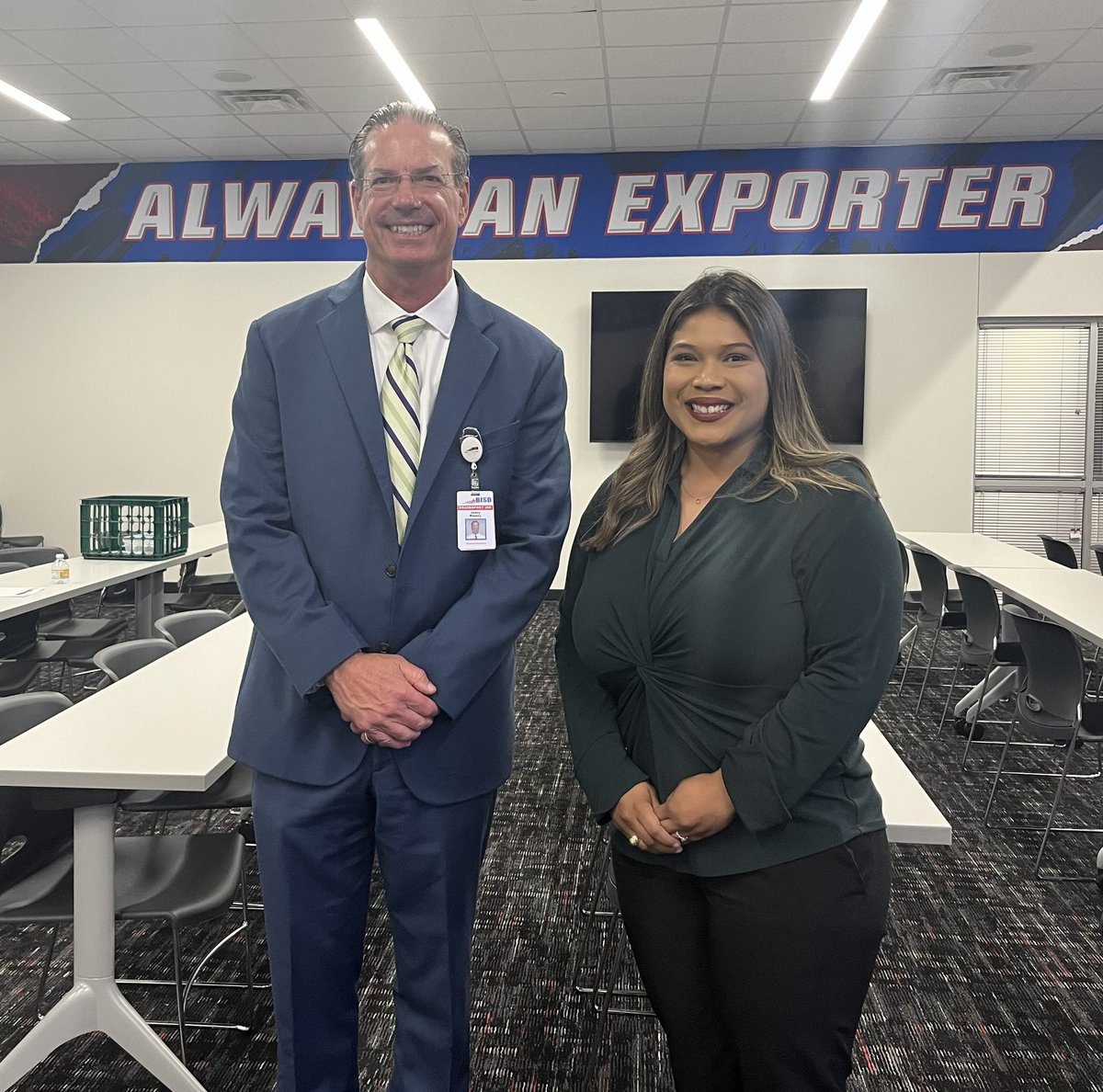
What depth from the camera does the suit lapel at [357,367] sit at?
5.20ft

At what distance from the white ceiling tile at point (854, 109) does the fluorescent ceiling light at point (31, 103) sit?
5.14 metres

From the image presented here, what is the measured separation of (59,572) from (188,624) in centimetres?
124

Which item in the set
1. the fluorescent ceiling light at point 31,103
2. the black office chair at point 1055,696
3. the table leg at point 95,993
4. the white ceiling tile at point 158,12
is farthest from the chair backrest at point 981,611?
the fluorescent ceiling light at point 31,103

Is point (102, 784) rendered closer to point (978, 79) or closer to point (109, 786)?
point (109, 786)

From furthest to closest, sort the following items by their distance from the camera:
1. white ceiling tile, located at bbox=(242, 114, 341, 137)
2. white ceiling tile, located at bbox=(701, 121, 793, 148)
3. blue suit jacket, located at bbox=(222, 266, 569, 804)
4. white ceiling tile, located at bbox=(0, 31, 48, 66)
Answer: white ceiling tile, located at bbox=(701, 121, 793, 148) → white ceiling tile, located at bbox=(242, 114, 341, 137) → white ceiling tile, located at bbox=(0, 31, 48, 66) → blue suit jacket, located at bbox=(222, 266, 569, 804)

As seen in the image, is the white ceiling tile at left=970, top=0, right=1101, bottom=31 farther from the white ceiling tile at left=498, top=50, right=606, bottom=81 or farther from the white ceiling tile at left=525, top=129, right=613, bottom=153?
the white ceiling tile at left=525, top=129, right=613, bottom=153

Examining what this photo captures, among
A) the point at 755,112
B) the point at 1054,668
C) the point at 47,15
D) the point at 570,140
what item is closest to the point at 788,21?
the point at 755,112

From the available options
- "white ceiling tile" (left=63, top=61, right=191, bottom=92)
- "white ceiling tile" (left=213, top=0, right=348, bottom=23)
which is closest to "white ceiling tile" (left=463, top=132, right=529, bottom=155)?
"white ceiling tile" (left=63, top=61, right=191, bottom=92)

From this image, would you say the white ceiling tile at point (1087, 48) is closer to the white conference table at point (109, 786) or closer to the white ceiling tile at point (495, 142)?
the white ceiling tile at point (495, 142)

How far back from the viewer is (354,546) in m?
1.59

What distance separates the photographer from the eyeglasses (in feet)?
5.22

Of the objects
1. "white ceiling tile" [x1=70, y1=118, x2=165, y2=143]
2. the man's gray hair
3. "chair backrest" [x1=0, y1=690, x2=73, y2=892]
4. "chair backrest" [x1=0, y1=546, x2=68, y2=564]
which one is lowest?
"chair backrest" [x1=0, y1=690, x2=73, y2=892]

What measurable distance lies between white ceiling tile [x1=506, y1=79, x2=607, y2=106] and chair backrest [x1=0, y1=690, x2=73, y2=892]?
530 cm

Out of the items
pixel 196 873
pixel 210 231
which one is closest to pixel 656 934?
pixel 196 873
